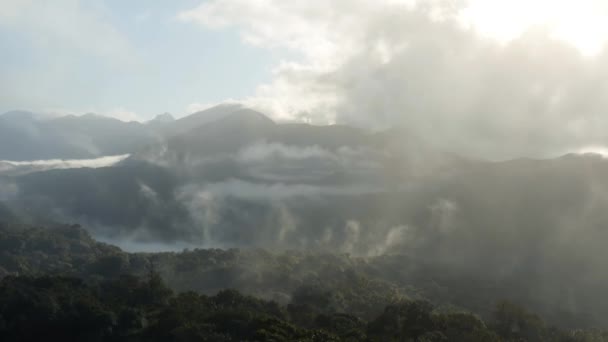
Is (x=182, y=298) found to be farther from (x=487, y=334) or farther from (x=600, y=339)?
(x=600, y=339)

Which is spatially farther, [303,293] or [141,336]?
[303,293]

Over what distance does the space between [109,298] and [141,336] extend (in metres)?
25.7

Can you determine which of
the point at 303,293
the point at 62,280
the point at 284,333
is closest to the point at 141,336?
the point at 284,333

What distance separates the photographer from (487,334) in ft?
322

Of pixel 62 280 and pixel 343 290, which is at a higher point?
pixel 62 280

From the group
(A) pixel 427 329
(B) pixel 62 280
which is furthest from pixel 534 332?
(B) pixel 62 280

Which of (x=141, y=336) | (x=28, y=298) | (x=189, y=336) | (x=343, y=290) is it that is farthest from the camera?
(x=343, y=290)

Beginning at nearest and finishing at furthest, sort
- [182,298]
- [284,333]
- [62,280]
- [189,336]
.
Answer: [284,333]
[189,336]
[182,298]
[62,280]

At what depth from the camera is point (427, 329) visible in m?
104

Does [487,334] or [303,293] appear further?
[303,293]

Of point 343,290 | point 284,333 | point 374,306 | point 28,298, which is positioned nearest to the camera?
point 284,333

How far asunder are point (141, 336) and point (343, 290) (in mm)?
106616

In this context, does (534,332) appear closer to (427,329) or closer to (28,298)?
(427,329)

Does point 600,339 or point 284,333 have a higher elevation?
point 284,333
